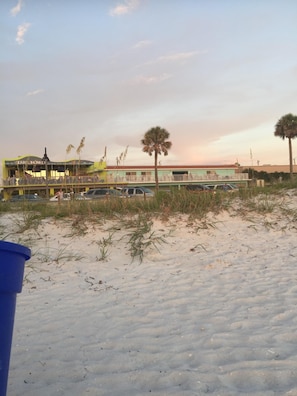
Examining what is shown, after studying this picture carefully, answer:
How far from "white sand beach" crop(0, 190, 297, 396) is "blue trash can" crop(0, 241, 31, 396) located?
92 centimetres

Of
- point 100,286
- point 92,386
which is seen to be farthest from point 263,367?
point 100,286

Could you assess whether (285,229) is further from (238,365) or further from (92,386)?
(92,386)

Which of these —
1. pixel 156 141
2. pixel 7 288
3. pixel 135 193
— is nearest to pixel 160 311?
pixel 7 288

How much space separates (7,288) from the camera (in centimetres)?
200

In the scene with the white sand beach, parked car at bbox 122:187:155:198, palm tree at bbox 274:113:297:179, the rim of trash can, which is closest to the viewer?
the rim of trash can

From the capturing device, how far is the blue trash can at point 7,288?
1983 mm

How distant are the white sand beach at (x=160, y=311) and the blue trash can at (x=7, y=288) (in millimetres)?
916

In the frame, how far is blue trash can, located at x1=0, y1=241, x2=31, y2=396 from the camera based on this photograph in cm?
198

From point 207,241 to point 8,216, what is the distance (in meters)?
4.42

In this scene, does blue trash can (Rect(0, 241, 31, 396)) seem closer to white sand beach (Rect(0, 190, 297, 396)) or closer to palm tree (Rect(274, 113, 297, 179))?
white sand beach (Rect(0, 190, 297, 396))

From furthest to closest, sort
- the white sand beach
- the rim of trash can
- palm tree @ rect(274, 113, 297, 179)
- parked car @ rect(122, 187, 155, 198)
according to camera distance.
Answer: palm tree @ rect(274, 113, 297, 179), parked car @ rect(122, 187, 155, 198), the white sand beach, the rim of trash can

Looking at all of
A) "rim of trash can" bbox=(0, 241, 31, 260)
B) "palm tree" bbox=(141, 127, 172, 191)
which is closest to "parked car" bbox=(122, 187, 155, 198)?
"rim of trash can" bbox=(0, 241, 31, 260)

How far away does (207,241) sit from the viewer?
759cm

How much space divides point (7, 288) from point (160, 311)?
107 inches
